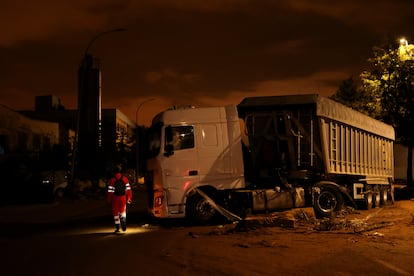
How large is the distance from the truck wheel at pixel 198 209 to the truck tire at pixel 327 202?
330 centimetres

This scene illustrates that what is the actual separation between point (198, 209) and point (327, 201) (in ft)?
13.5

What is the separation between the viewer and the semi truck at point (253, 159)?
50.3 feet

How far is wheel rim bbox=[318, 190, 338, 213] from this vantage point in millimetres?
16984

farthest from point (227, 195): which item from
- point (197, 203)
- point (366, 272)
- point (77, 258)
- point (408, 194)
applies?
point (408, 194)

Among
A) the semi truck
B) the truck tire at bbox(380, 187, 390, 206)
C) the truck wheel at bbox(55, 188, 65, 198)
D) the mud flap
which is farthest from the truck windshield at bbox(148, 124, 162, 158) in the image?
the truck wheel at bbox(55, 188, 65, 198)

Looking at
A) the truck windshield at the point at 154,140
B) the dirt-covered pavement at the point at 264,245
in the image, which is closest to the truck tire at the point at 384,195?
the dirt-covered pavement at the point at 264,245

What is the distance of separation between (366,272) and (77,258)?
16.6ft

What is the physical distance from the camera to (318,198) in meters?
16.9

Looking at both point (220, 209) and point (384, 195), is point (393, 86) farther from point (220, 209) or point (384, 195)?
point (220, 209)

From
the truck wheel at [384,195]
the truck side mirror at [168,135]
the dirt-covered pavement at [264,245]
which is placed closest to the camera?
the dirt-covered pavement at [264,245]

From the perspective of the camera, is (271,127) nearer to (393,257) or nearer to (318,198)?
(318,198)

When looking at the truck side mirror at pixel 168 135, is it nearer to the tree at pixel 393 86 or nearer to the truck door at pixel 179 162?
the truck door at pixel 179 162

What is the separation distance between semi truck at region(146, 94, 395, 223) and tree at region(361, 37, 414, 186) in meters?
17.5

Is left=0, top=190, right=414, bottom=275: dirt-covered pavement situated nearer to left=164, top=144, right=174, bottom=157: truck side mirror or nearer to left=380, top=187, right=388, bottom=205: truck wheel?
left=164, top=144, right=174, bottom=157: truck side mirror
